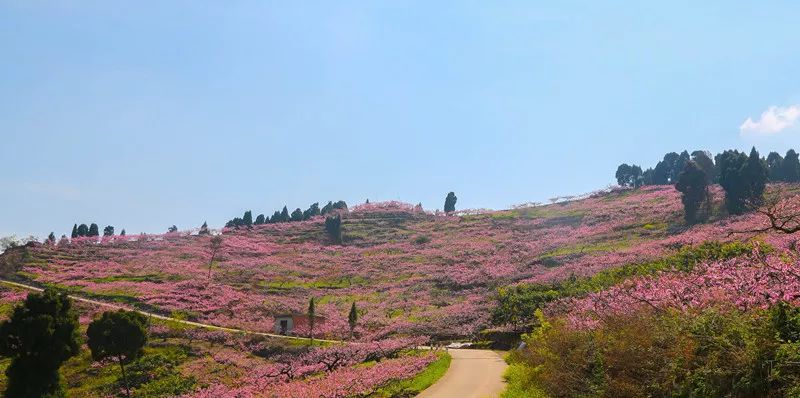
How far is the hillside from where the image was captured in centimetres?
5366

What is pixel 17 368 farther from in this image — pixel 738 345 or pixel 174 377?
pixel 738 345

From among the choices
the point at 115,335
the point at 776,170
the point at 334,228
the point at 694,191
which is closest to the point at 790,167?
the point at 776,170

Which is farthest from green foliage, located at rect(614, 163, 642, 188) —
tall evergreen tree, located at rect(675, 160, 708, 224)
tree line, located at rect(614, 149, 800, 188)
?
tall evergreen tree, located at rect(675, 160, 708, 224)

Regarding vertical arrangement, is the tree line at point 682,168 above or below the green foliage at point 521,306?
above

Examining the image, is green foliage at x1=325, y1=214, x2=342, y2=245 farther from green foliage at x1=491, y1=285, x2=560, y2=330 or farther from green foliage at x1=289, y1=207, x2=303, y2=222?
green foliage at x1=491, y1=285, x2=560, y2=330

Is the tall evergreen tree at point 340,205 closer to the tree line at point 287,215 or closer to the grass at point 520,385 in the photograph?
the tree line at point 287,215

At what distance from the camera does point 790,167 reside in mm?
88500

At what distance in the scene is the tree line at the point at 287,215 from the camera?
406 feet

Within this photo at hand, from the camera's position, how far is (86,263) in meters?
74.2

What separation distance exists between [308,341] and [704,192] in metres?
56.7

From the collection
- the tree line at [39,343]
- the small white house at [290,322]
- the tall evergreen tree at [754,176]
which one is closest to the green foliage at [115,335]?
the tree line at [39,343]

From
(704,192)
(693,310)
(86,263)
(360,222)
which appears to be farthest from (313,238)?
(693,310)

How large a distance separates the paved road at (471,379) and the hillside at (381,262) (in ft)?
41.4

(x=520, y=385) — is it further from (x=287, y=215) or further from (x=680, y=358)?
(x=287, y=215)
